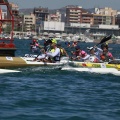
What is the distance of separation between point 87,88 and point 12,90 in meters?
2.80

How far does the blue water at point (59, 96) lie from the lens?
13289 millimetres

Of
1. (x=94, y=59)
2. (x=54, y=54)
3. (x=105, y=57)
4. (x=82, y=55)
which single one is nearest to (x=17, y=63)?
(x=54, y=54)

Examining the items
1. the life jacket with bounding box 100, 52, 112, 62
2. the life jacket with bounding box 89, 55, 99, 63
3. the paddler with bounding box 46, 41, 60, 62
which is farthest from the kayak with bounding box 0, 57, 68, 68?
the life jacket with bounding box 100, 52, 112, 62

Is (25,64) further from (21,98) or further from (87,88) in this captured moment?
(21,98)

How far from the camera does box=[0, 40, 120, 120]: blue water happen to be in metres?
13.3

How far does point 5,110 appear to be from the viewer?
13.5m

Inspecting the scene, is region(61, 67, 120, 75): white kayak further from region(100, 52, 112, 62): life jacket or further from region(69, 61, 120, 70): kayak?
region(100, 52, 112, 62): life jacket

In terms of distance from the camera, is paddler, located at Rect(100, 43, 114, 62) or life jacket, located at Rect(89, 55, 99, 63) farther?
paddler, located at Rect(100, 43, 114, 62)

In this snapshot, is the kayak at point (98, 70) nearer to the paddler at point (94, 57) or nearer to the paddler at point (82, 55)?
the paddler at point (94, 57)

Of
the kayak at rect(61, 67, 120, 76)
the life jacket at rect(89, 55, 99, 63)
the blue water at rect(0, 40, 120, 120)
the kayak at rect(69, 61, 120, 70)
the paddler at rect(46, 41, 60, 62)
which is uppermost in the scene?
the paddler at rect(46, 41, 60, 62)

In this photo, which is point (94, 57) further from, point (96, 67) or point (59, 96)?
point (59, 96)

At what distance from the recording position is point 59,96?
16.1m

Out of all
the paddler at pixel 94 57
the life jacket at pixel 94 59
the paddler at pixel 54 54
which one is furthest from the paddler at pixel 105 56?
the paddler at pixel 54 54

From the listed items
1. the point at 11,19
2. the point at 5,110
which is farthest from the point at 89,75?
the point at 5,110
